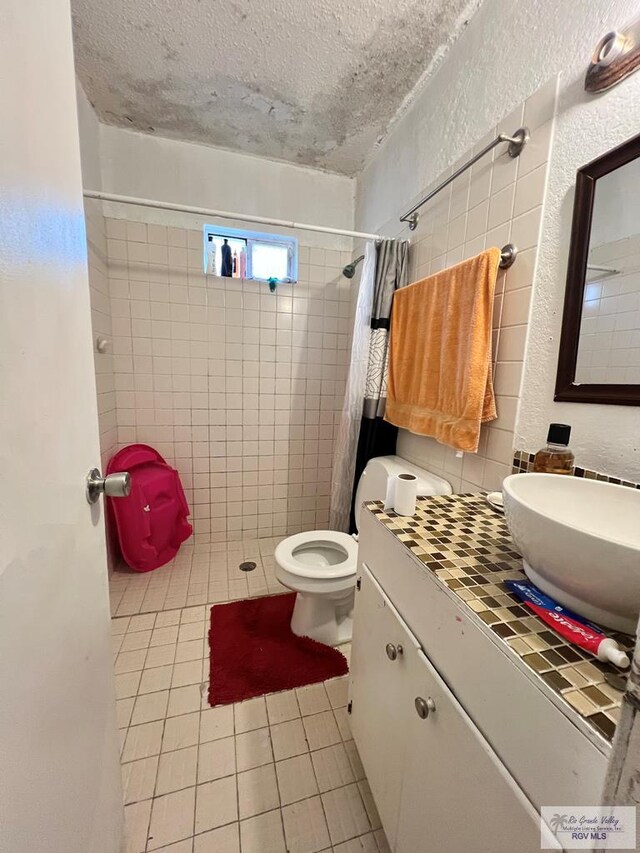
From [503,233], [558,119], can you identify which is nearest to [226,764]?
[503,233]

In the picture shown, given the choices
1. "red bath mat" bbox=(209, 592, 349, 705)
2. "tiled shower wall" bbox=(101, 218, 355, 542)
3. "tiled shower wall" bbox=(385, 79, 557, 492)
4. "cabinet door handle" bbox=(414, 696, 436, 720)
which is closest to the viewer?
"cabinet door handle" bbox=(414, 696, 436, 720)

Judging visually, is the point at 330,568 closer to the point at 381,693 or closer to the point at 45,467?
the point at 381,693

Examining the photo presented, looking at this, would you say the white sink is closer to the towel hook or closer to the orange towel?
the orange towel

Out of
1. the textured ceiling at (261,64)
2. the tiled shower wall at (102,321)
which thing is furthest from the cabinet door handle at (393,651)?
the textured ceiling at (261,64)

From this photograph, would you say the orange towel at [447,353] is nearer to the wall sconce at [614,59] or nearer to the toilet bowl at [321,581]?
the wall sconce at [614,59]

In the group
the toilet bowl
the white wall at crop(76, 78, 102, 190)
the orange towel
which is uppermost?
the white wall at crop(76, 78, 102, 190)

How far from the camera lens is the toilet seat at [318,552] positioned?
1.35 meters

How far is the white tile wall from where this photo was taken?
73 cm

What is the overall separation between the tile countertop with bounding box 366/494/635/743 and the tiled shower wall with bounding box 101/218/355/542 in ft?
4.54

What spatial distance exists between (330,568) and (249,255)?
5.94 ft

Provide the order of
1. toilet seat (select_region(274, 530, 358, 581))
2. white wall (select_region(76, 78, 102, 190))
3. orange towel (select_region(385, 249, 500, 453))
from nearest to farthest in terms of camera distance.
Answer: orange towel (select_region(385, 249, 500, 453)) < toilet seat (select_region(274, 530, 358, 581)) < white wall (select_region(76, 78, 102, 190))

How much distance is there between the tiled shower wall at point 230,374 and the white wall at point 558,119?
104 centimetres

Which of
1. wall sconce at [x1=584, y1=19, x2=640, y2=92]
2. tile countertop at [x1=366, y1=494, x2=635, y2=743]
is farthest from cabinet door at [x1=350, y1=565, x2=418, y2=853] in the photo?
wall sconce at [x1=584, y1=19, x2=640, y2=92]

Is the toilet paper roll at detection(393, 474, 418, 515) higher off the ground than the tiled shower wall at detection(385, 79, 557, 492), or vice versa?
the tiled shower wall at detection(385, 79, 557, 492)
